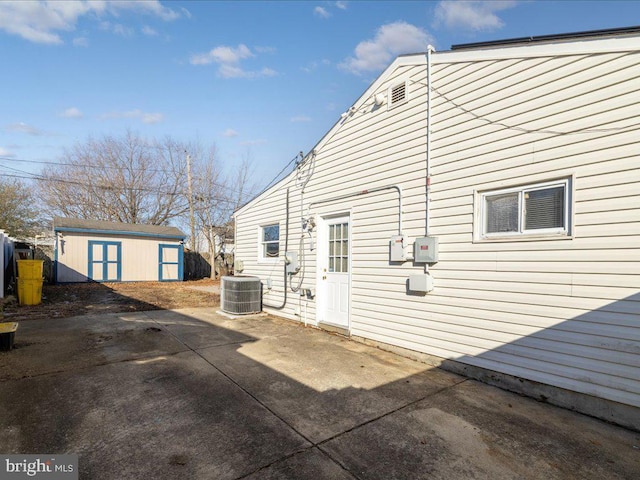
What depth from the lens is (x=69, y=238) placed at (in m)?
13.9

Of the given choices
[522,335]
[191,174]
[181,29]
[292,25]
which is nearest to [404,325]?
[522,335]

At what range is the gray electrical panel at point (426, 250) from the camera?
14.2 ft

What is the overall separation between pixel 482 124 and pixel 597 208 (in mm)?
1652

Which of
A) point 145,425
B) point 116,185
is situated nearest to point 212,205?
point 116,185

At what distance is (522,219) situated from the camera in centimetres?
364

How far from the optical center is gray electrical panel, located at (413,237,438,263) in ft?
14.2

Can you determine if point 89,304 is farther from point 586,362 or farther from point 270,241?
point 586,362

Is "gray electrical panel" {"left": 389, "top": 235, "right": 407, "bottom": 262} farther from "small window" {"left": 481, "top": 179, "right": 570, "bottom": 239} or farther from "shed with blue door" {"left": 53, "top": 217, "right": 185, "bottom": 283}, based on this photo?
"shed with blue door" {"left": 53, "top": 217, "right": 185, "bottom": 283}

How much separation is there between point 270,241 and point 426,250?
4686 millimetres

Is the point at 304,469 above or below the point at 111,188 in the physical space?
below

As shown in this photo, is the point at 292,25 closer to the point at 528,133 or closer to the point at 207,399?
the point at 528,133

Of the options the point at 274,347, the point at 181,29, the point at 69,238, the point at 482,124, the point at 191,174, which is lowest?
the point at 274,347

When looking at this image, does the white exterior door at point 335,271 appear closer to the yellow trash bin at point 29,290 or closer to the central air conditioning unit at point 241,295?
the central air conditioning unit at point 241,295

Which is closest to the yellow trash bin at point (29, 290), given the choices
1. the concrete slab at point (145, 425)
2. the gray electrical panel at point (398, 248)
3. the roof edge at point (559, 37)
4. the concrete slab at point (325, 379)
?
the concrete slab at point (145, 425)
